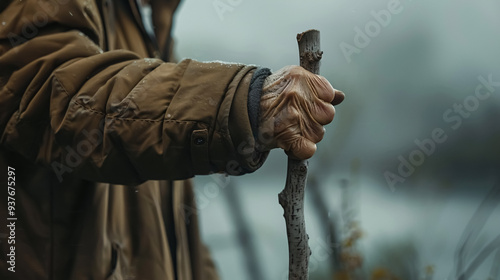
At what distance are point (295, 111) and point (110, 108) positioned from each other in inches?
8.8

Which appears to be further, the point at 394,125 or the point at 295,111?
the point at 394,125

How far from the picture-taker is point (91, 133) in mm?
723

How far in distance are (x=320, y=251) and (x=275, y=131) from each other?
86 centimetres

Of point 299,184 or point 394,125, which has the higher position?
point 299,184

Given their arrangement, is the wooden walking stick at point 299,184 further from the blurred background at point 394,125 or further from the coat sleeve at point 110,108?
the blurred background at point 394,125

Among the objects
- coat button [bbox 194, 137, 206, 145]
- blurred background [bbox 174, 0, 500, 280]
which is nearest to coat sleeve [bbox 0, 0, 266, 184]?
coat button [bbox 194, 137, 206, 145]

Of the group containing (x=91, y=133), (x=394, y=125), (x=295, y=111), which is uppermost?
(x=295, y=111)

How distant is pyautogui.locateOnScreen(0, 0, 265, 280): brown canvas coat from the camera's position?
693 mm

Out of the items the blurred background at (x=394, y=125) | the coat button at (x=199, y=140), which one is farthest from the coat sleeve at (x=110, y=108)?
the blurred background at (x=394, y=125)

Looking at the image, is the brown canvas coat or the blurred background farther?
the blurred background

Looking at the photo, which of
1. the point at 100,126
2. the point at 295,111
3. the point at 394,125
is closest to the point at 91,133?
the point at 100,126

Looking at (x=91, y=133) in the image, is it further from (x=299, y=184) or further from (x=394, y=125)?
(x=394, y=125)

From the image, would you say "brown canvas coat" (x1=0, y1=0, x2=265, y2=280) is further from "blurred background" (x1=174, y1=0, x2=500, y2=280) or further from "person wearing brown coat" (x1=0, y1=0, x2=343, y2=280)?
"blurred background" (x1=174, y1=0, x2=500, y2=280)

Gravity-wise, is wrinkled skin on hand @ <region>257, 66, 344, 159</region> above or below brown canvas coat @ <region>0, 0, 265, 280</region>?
above
